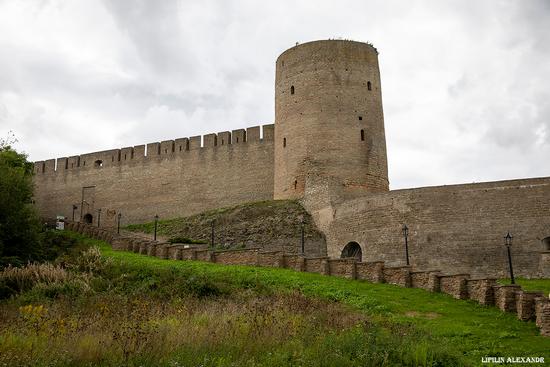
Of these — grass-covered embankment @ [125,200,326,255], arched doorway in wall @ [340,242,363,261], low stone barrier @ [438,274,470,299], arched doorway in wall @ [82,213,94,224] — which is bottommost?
low stone barrier @ [438,274,470,299]

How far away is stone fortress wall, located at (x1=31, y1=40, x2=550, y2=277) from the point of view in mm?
23250

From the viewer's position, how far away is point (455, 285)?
669 inches

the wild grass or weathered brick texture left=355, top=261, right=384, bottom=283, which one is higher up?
weathered brick texture left=355, top=261, right=384, bottom=283

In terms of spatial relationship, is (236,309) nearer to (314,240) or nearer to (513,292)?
(513,292)

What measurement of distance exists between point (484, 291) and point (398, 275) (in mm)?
3415

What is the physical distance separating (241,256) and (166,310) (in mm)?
9867

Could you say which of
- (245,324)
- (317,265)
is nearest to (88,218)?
(317,265)

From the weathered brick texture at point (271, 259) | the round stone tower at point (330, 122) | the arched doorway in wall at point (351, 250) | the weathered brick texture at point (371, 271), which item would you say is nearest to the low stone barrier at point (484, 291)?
the weathered brick texture at point (371, 271)

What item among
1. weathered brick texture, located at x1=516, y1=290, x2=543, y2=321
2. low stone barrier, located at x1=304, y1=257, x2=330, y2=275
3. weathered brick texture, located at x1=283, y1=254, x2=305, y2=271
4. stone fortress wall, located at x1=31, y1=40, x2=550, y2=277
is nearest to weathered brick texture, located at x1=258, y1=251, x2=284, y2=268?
weathered brick texture, located at x1=283, y1=254, x2=305, y2=271

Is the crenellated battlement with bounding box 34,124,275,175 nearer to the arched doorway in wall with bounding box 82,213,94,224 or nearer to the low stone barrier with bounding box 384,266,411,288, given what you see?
the arched doorway in wall with bounding box 82,213,94,224

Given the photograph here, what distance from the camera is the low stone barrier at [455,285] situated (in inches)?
659

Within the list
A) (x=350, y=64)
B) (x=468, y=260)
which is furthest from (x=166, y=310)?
(x=350, y=64)

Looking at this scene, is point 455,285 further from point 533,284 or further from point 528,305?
point 533,284

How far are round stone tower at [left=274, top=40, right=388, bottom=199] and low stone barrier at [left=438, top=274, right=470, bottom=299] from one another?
12321mm
